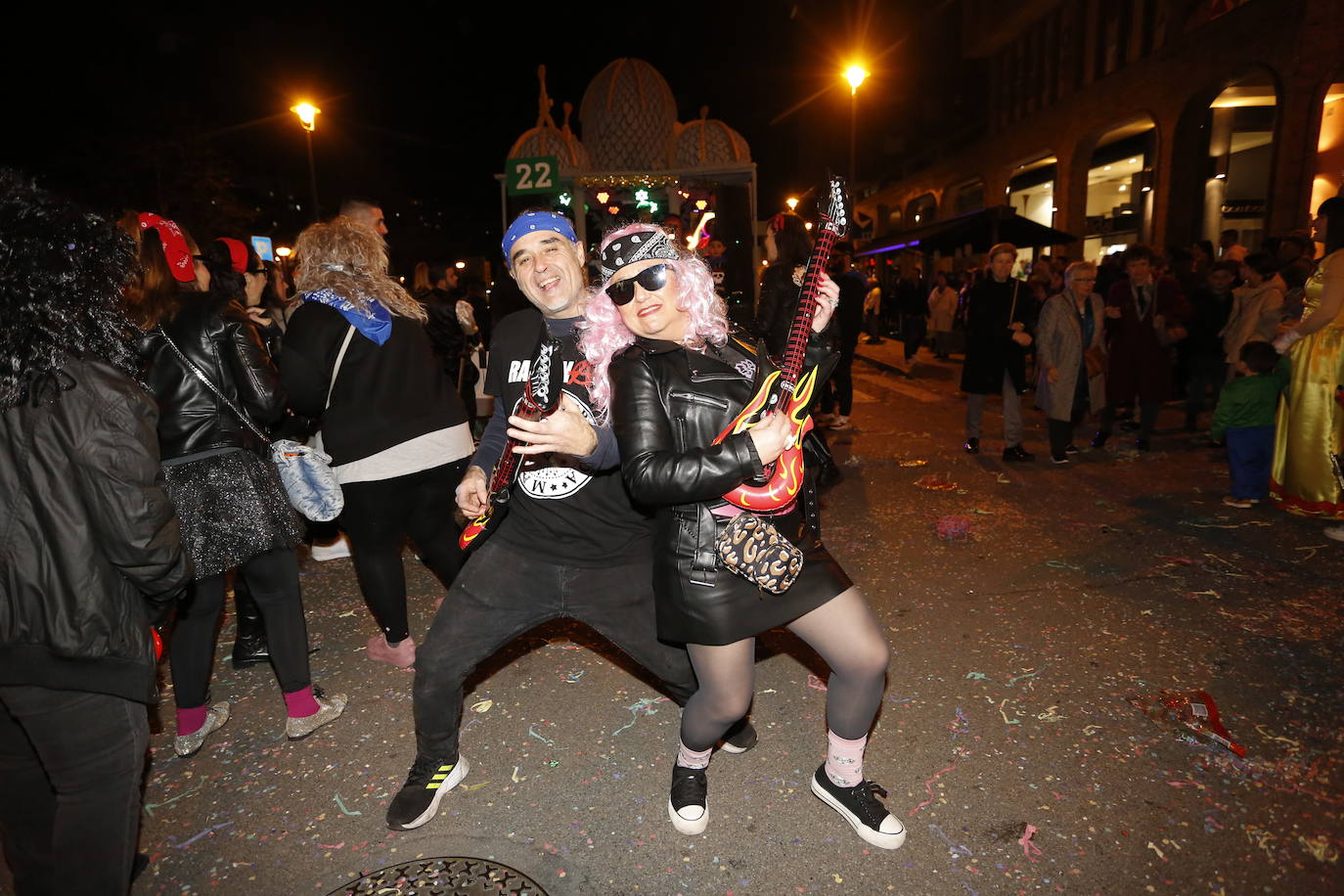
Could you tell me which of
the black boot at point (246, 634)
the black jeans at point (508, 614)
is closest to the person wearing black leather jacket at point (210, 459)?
the black boot at point (246, 634)

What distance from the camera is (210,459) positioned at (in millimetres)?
2875

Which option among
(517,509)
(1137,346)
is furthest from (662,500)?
(1137,346)

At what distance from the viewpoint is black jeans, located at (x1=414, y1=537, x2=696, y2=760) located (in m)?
2.48

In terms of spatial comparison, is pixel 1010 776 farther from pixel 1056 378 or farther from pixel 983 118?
pixel 983 118

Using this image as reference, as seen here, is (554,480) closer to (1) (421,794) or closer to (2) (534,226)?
(2) (534,226)

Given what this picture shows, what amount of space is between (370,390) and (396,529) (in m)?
0.64

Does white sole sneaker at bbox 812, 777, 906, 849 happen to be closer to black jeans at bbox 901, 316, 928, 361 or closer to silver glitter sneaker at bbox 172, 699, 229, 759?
silver glitter sneaker at bbox 172, 699, 229, 759

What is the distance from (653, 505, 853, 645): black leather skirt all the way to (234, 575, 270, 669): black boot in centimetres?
283

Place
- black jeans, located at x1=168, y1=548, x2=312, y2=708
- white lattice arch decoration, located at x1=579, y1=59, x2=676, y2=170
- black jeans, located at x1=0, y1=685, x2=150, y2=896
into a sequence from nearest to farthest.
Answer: black jeans, located at x1=0, y1=685, x2=150, y2=896 < black jeans, located at x1=168, y1=548, x2=312, y2=708 < white lattice arch decoration, located at x1=579, y1=59, x2=676, y2=170

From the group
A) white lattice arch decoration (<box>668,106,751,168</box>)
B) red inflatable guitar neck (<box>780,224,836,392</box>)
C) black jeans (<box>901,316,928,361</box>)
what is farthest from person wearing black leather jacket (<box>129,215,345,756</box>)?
black jeans (<box>901,316,928,361</box>)

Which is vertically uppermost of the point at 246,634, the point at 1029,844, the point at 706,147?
the point at 706,147

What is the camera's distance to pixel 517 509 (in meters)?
2.61

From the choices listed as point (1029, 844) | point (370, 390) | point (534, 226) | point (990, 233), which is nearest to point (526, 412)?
point (534, 226)

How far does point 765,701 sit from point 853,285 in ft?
20.9
